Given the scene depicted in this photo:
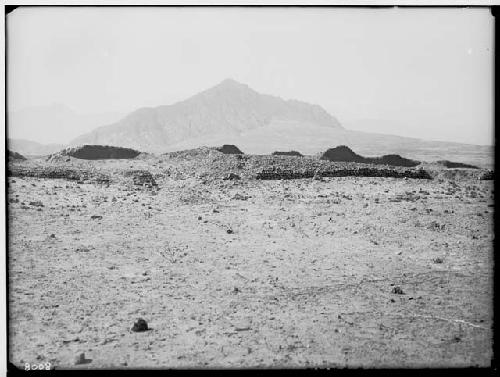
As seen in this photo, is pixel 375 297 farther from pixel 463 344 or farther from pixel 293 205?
pixel 293 205

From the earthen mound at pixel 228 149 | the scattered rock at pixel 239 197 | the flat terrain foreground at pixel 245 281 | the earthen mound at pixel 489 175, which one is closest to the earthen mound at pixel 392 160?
the earthen mound at pixel 228 149

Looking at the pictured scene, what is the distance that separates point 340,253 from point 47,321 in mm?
4537

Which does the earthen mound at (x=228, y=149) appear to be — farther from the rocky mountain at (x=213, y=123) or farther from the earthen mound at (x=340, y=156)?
the earthen mound at (x=340, y=156)

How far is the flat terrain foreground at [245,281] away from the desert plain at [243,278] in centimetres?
2

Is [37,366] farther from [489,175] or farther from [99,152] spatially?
[99,152]

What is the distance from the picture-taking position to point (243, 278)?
702 cm

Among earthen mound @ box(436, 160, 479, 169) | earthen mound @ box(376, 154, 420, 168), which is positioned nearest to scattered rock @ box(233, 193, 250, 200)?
earthen mound @ box(436, 160, 479, 169)

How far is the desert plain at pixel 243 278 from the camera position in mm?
5562

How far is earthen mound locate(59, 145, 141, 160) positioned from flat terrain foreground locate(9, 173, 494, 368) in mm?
2969

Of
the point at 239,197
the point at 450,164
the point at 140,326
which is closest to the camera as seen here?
the point at 140,326

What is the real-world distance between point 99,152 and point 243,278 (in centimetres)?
990

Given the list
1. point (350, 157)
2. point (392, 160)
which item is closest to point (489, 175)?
point (350, 157)

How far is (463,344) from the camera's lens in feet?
18.8

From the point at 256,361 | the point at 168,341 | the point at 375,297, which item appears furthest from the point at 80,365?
the point at 375,297
